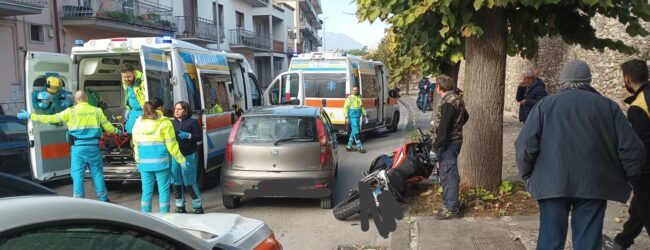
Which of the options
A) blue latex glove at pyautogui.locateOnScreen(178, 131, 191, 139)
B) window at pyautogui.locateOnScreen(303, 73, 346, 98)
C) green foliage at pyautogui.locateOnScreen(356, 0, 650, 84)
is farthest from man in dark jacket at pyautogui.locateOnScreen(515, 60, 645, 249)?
window at pyautogui.locateOnScreen(303, 73, 346, 98)

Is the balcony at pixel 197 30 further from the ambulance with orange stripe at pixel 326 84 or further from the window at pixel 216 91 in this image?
the window at pixel 216 91

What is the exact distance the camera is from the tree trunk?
6270 millimetres

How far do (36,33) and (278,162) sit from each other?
13.1 m

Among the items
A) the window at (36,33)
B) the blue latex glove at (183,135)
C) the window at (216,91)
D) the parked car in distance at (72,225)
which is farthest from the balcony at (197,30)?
the parked car in distance at (72,225)

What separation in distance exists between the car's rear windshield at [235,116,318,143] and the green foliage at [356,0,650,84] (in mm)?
1675

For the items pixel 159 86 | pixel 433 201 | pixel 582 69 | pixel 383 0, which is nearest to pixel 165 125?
pixel 159 86

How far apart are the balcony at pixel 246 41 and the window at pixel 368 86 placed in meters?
18.9

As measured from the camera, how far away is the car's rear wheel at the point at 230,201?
7109 millimetres

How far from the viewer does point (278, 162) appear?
22.2ft

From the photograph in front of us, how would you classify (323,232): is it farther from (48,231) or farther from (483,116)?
(48,231)

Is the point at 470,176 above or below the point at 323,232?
above

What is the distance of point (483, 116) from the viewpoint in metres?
6.37

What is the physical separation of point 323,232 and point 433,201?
5.19 feet

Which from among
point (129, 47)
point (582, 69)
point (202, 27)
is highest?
point (202, 27)
